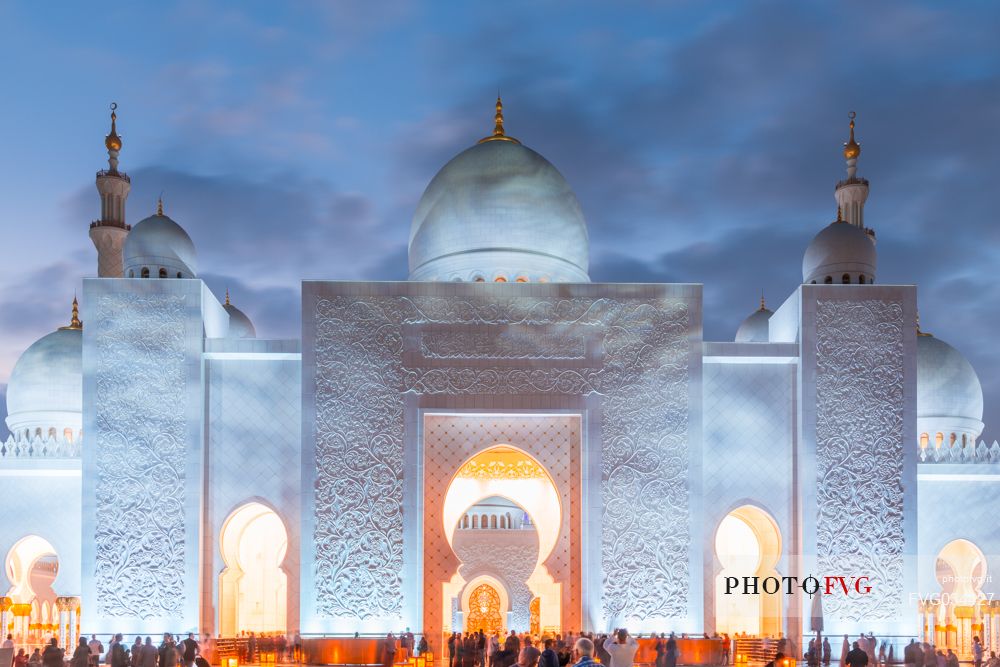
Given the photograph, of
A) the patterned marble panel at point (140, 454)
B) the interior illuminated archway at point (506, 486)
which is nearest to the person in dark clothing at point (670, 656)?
the interior illuminated archway at point (506, 486)

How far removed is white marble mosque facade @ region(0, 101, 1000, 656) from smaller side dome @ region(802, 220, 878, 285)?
544mm

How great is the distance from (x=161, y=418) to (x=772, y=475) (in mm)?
6776

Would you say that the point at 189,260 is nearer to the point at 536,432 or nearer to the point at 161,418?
the point at 161,418

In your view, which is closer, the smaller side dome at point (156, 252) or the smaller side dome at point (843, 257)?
the smaller side dome at point (156, 252)

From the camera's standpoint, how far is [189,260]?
12773 mm

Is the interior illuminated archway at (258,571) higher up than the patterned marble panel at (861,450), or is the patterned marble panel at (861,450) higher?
the patterned marble panel at (861,450)

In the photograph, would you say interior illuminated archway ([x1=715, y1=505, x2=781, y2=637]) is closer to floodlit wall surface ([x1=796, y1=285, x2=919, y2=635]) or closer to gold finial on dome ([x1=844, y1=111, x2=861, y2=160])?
floodlit wall surface ([x1=796, y1=285, x2=919, y2=635])

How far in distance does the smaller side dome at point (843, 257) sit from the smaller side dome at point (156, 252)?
7.50 metres

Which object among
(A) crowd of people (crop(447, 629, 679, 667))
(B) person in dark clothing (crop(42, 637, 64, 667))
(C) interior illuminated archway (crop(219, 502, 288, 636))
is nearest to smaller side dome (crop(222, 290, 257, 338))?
(C) interior illuminated archway (crop(219, 502, 288, 636))

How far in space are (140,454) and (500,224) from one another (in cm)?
517

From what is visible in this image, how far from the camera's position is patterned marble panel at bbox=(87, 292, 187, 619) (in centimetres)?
1144

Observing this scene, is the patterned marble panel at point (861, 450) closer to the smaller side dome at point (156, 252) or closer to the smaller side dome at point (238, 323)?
the smaller side dome at point (156, 252)

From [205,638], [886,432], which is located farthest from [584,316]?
[205,638]

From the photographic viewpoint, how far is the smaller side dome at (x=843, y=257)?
12.7 metres
